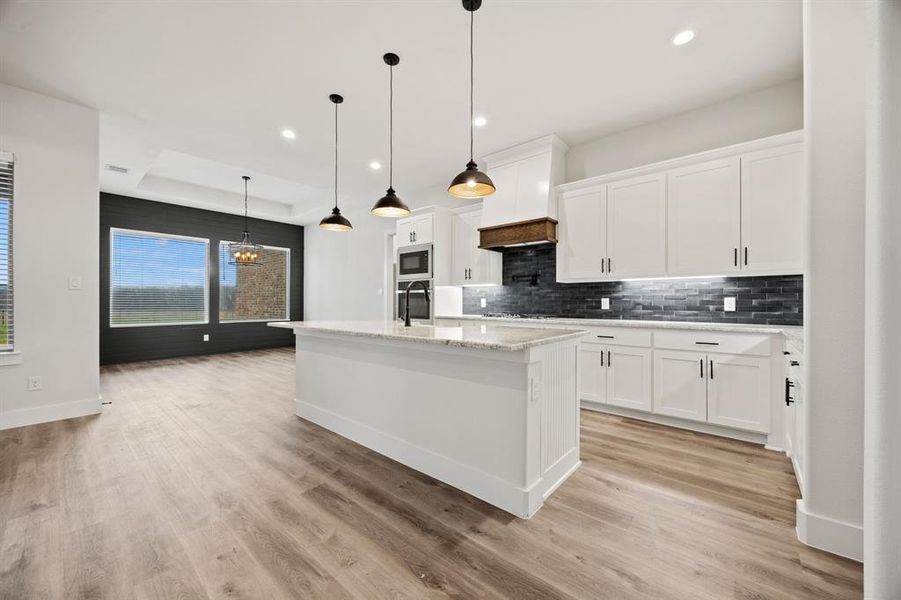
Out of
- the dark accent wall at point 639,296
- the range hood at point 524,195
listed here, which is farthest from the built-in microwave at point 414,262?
the range hood at point 524,195

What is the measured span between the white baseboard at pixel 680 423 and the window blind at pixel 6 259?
5244mm

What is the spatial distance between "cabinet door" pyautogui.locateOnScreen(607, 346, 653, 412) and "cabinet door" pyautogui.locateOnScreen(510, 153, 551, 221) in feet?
5.42

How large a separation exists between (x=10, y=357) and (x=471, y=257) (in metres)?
4.57

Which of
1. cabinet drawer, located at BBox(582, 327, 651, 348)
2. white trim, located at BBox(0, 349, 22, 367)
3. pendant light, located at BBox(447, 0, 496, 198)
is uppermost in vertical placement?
pendant light, located at BBox(447, 0, 496, 198)

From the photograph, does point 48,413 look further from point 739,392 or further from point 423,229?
point 739,392

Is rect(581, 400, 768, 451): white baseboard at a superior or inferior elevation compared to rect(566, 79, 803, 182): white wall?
inferior

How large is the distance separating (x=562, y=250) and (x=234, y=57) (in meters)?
3.39

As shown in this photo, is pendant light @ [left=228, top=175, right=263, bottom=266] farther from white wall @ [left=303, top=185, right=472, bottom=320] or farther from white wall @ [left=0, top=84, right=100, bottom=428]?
white wall @ [left=0, top=84, right=100, bottom=428]

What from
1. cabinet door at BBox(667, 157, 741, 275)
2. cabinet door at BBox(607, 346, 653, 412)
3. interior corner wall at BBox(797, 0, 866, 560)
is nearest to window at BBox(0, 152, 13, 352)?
cabinet door at BBox(607, 346, 653, 412)

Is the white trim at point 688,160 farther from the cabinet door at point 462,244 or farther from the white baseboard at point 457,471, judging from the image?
the white baseboard at point 457,471

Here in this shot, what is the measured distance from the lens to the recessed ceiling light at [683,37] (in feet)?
8.33

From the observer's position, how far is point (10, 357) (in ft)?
10.3

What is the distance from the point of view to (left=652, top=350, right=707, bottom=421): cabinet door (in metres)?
3.03

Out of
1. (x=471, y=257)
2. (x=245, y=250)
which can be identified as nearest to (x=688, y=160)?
(x=471, y=257)
